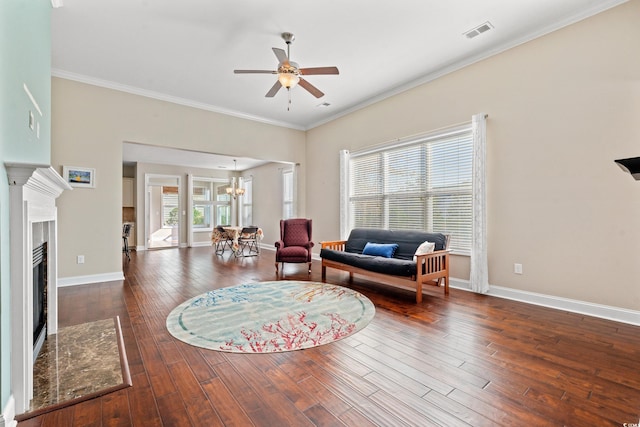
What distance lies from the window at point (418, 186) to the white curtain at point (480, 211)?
0.75 ft

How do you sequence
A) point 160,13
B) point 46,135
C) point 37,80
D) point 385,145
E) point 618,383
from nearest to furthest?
1. point 618,383
2. point 37,80
3. point 46,135
4. point 160,13
5. point 385,145

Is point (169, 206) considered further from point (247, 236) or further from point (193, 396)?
point (193, 396)

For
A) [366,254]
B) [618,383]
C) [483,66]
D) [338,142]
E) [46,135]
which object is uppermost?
[483,66]

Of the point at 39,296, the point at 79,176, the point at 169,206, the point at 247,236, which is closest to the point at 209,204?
the point at 169,206

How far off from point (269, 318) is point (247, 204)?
26.1 ft

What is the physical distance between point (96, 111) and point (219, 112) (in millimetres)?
1996

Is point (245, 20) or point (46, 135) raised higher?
point (245, 20)

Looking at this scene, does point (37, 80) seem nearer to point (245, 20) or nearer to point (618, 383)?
point (245, 20)

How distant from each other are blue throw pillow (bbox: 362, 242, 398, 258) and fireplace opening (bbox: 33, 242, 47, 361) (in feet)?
12.5

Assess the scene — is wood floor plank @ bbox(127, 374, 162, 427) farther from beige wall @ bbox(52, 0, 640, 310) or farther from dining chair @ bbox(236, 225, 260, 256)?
dining chair @ bbox(236, 225, 260, 256)

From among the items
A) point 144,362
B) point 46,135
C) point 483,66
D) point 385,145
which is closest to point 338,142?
point 385,145

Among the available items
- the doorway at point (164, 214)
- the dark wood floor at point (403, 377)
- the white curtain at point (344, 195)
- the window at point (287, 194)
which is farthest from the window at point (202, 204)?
the dark wood floor at point (403, 377)

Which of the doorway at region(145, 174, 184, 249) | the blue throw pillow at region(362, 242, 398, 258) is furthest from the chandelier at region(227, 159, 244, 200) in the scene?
the blue throw pillow at region(362, 242, 398, 258)

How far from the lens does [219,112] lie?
5.77 meters
